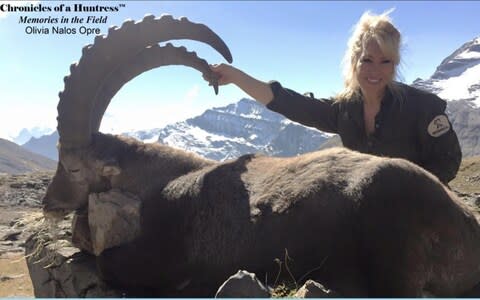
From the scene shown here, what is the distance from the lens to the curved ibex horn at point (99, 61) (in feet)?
29.9

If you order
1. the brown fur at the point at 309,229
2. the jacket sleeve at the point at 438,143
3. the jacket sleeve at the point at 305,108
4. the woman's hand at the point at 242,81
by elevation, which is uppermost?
the woman's hand at the point at 242,81

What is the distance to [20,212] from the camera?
1155cm

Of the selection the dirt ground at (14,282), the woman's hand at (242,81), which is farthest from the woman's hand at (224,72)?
the dirt ground at (14,282)

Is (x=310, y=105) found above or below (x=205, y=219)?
above

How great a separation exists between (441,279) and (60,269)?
6.23 meters

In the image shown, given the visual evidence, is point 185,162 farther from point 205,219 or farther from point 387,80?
point 387,80

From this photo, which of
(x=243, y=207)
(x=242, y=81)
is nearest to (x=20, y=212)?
(x=242, y=81)

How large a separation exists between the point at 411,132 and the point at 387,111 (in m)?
0.55

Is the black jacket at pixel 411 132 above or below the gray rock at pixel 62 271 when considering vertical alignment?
above

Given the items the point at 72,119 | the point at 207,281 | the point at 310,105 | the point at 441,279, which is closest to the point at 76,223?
the point at 72,119

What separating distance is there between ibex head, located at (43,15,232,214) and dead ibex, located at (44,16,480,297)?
2cm

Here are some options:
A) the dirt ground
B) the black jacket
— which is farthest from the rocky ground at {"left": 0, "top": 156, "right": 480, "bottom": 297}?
the black jacket

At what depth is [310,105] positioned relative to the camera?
10.5 meters

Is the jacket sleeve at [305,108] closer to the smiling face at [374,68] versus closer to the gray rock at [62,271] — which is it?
the smiling face at [374,68]
